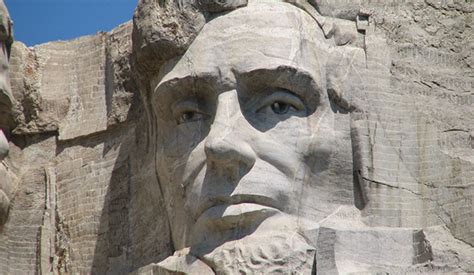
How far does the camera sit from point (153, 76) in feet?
52.7

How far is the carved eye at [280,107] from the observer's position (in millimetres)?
15547

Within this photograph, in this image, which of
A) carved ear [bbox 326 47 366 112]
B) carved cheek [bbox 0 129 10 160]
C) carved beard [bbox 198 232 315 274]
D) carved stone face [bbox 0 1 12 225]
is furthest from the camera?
carved stone face [bbox 0 1 12 225]

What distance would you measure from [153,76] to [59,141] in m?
1.41

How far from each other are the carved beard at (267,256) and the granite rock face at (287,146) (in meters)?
0.01

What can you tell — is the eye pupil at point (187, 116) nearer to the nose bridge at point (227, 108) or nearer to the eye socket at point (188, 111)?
the eye socket at point (188, 111)

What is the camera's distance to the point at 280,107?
15570 millimetres

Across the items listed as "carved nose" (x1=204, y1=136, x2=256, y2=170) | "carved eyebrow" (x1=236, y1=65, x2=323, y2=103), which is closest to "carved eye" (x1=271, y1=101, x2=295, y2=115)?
"carved eyebrow" (x1=236, y1=65, x2=323, y2=103)

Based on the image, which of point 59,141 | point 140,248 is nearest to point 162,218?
point 140,248

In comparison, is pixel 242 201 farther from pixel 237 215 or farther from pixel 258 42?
pixel 258 42

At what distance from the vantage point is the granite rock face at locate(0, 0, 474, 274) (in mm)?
15281

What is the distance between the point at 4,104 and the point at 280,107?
233 cm

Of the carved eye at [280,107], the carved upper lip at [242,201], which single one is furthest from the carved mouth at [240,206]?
the carved eye at [280,107]

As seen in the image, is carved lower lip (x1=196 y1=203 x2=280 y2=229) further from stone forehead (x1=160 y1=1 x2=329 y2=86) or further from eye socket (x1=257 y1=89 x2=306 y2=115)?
stone forehead (x1=160 y1=1 x2=329 y2=86)

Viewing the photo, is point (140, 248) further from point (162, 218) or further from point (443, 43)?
point (443, 43)
